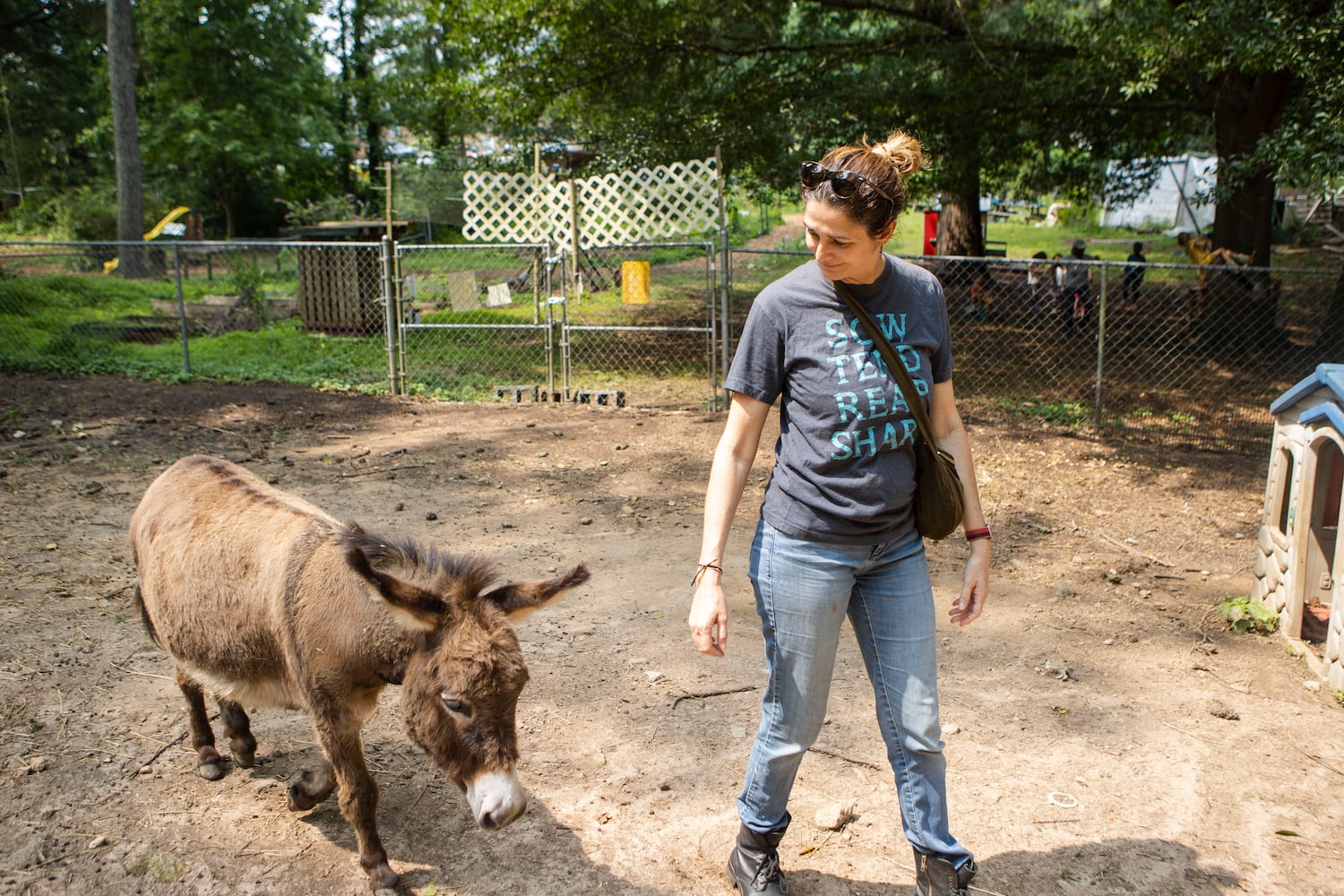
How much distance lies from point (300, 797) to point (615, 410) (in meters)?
6.83

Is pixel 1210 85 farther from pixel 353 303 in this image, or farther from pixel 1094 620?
pixel 353 303

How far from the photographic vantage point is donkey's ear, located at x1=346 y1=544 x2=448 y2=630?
7.54 feet

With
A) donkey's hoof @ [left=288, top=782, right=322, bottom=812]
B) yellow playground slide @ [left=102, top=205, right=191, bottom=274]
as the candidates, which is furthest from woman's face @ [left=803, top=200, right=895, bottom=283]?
yellow playground slide @ [left=102, top=205, right=191, bottom=274]

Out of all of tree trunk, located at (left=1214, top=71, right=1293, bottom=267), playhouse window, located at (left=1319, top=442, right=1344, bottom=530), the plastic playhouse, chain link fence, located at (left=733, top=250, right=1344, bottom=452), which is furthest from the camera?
tree trunk, located at (left=1214, top=71, right=1293, bottom=267)

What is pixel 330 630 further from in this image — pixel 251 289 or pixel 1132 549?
pixel 251 289

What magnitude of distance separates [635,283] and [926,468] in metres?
10.2

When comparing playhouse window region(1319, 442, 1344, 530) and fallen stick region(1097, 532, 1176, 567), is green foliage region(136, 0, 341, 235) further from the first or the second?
playhouse window region(1319, 442, 1344, 530)

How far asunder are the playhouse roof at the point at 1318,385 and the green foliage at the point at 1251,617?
0.99 meters

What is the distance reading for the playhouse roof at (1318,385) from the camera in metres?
4.02

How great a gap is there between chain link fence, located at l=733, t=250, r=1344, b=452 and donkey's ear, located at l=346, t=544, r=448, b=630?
6524 mm

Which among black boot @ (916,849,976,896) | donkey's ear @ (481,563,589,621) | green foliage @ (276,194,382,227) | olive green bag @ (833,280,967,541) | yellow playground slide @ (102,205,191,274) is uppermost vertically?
green foliage @ (276,194,382,227)

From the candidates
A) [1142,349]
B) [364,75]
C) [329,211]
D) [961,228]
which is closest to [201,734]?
[1142,349]

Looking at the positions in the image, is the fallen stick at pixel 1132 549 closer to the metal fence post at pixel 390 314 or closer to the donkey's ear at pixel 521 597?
the donkey's ear at pixel 521 597

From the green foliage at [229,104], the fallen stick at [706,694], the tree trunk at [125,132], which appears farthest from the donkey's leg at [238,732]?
the green foliage at [229,104]
